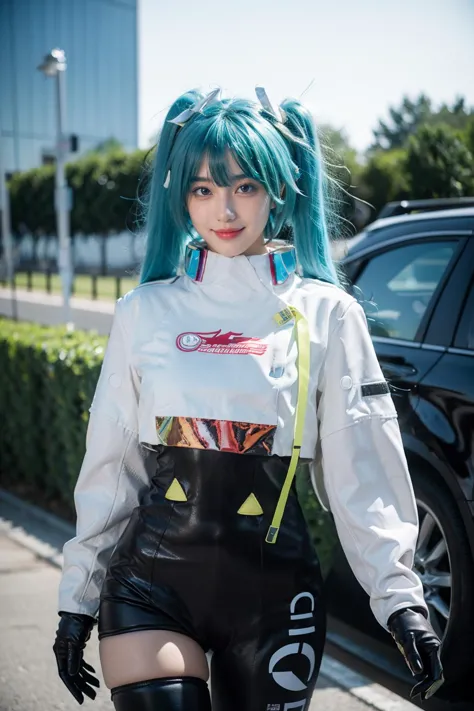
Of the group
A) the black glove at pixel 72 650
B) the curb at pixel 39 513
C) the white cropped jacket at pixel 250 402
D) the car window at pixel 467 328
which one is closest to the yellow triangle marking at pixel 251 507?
the white cropped jacket at pixel 250 402

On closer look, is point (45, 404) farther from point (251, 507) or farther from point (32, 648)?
point (251, 507)

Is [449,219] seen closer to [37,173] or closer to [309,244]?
[309,244]

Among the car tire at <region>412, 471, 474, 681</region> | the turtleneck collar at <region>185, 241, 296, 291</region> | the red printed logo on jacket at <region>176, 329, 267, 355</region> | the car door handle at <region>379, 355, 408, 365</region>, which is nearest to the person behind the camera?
the red printed logo on jacket at <region>176, 329, 267, 355</region>

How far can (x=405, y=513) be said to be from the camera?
1.99 meters

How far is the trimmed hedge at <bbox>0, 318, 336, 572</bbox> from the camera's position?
5508mm

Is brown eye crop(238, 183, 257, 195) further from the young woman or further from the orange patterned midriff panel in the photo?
the orange patterned midriff panel

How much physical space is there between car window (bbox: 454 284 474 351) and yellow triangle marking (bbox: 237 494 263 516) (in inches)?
67.5

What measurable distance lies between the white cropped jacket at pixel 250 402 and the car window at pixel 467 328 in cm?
142

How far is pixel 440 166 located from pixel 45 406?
3685mm

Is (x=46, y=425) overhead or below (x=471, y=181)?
below

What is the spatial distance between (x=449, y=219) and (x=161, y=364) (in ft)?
6.90

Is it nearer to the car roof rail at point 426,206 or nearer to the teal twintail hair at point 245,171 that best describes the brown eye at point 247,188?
the teal twintail hair at point 245,171

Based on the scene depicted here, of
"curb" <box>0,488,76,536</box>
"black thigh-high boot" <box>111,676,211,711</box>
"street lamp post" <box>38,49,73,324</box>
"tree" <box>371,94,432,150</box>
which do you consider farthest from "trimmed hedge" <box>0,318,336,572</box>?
"tree" <box>371,94,432,150</box>

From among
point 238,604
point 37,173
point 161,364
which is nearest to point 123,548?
point 238,604
